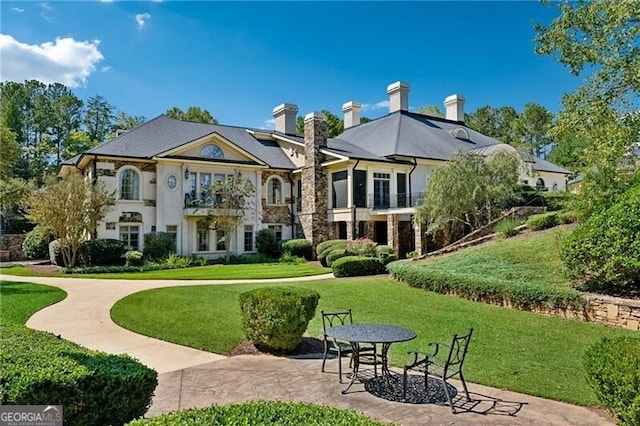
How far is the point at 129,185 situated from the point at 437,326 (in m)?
18.4

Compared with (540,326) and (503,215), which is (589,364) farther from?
(503,215)

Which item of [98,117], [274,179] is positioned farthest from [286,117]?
[98,117]

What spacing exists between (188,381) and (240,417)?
365 centimetres

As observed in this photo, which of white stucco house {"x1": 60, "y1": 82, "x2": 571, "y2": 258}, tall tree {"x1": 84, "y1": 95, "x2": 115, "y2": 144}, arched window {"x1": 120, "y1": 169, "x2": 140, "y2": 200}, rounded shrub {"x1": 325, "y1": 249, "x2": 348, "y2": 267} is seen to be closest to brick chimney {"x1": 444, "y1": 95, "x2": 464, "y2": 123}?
white stucco house {"x1": 60, "y1": 82, "x2": 571, "y2": 258}

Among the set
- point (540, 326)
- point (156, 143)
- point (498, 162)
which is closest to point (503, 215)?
point (498, 162)

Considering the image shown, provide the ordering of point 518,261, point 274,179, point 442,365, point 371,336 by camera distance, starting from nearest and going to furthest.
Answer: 1. point 371,336
2. point 442,365
3. point 518,261
4. point 274,179

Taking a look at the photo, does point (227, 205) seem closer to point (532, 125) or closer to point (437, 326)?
point (437, 326)

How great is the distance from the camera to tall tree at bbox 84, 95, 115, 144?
51844 mm

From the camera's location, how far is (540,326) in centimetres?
897

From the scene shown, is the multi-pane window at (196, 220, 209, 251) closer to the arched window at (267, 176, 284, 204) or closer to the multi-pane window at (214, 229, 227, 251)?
the multi-pane window at (214, 229, 227, 251)

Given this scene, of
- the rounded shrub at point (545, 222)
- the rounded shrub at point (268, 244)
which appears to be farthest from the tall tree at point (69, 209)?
the rounded shrub at point (545, 222)

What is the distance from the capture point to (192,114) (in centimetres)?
4362

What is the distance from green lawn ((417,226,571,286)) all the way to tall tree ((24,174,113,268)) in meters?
14.7

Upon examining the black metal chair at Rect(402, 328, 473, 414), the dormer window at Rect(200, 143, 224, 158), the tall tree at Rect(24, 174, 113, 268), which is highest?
the dormer window at Rect(200, 143, 224, 158)
